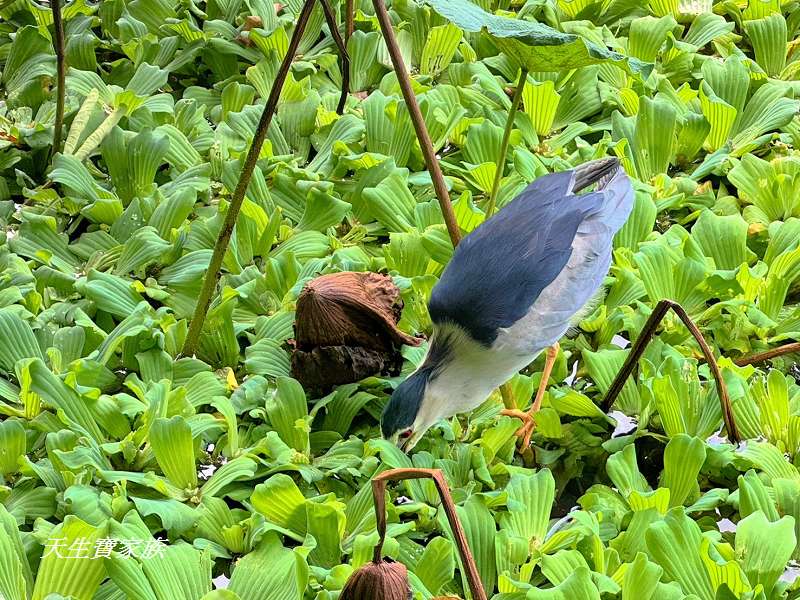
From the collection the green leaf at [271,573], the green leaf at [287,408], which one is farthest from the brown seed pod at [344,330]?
the green leaf at [271,573]

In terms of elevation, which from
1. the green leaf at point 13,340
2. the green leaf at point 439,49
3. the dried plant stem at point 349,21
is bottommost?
the green leaf at point 13,340

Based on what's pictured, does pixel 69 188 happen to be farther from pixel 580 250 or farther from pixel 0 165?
pixel 580 250

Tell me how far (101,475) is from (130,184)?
24.1 inches

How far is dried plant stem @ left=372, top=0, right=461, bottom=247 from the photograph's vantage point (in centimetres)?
117

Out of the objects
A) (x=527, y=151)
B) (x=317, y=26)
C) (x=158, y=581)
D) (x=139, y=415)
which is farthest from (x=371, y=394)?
(x=317, y=26)

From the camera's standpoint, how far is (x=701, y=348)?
4.22 feet

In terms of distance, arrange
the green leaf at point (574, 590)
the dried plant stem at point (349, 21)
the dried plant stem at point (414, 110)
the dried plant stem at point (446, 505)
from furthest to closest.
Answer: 1. the dried plant stem at point (349, 21)
2. the dried plant stem at point (414, 110)
3. the green leaf at point (574, 590)
4. the dried plant stem at point (446, 505)

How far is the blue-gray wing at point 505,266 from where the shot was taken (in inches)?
50.5

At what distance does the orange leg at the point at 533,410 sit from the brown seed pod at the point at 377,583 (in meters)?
0.46

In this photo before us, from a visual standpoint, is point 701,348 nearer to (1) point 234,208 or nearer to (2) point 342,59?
(1) point 234,208

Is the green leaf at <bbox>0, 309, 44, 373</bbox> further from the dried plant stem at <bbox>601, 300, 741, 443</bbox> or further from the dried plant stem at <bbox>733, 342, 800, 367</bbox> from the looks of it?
the dried plant stem at <bbox>733, 342, 800, 367</bbox>

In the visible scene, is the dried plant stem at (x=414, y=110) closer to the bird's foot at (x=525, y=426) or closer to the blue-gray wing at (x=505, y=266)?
the blue-gray wing at (x=505, y=266)

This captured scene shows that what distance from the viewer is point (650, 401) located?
1.35 m

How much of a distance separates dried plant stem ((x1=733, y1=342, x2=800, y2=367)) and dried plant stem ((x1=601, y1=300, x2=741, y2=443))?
11 cm
